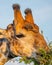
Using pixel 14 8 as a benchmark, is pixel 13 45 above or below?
below

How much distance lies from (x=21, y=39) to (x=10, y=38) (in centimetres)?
47

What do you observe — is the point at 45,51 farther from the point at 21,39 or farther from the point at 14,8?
the point at 14,8

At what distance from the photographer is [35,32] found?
1334 centimetres

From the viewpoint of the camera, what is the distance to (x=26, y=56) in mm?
12875

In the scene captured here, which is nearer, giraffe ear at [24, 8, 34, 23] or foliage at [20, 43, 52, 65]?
Result: foliage at [20, 43, 52, 65]

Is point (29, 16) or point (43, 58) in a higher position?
point (29, 16)

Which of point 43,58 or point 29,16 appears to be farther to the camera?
point 29,16

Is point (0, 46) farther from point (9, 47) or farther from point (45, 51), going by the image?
point (45, 51)

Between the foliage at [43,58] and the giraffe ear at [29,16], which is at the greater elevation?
the giraffe ear at [29,16]

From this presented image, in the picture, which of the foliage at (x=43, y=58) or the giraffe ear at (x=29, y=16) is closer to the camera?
the foliage at (x=43, y=58)

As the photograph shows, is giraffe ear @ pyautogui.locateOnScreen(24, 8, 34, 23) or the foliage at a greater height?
giraffe ear @ pyautogui.locateOnScreen(24, 8, 34, 23)

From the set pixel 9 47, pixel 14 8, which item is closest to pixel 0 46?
pixel 9 47

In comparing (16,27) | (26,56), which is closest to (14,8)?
(16,27)

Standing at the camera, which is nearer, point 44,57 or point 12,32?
point 44,57
